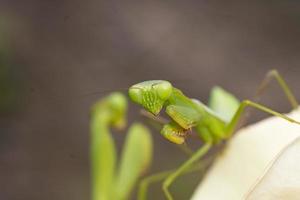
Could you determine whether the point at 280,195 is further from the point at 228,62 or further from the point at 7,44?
the point at 228,62

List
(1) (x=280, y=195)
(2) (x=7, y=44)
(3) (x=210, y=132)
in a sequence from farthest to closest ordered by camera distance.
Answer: (2) (x=7, y=44), (3) (x=210, y=132), (1) (x=280, y=195)

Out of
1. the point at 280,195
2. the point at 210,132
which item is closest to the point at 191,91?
the point at 210,132

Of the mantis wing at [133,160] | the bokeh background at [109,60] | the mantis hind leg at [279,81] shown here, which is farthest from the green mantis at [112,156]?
the bokeh background at [109,60]

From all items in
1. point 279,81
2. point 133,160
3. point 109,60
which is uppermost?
point 279,81

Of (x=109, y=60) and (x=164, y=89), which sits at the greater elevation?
(x=164, y=89)

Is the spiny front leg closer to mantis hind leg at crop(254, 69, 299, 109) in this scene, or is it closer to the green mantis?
the green mantis

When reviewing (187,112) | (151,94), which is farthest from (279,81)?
(151,94)

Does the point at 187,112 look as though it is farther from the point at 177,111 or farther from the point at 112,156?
the point at 112,156
